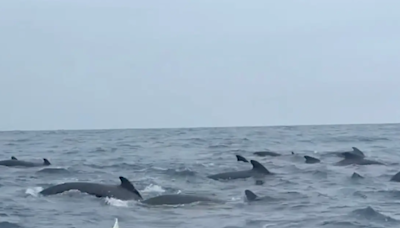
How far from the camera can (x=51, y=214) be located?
14055mm

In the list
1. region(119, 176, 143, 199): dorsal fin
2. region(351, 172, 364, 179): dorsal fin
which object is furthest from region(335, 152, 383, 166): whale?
region(119, 176, 143, 199): dorsal fin

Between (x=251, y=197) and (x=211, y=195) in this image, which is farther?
(x=211, y=195)

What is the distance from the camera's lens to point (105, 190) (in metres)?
16.7

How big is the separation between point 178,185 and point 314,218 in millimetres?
7040

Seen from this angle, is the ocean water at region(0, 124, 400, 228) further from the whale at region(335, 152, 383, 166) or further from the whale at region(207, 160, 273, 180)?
the whale at region(335, 152, 383, 166)

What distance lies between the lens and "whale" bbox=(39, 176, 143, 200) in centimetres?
1611

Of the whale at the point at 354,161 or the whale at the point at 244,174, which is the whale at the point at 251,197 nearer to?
the whale at the point at 244,174

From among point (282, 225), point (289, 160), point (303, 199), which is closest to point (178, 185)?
point (303, 199)

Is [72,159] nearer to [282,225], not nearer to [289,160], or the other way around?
[289,160]

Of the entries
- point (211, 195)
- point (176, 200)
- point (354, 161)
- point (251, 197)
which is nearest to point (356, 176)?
point (354, 161)

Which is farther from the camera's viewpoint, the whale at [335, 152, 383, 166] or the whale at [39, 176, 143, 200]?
the whale at [335, 152, 383, 166]

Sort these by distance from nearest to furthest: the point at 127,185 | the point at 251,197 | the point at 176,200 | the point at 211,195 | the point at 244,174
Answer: the point at 176,200 → the point at 251,197 → the point at 127,185 → the point at 211,195 → the point at 244,174

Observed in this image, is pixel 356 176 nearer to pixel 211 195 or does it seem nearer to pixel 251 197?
pixel 211 195

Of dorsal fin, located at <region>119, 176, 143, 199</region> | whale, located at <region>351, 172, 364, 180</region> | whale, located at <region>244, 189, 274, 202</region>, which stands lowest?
whale, located at <region>244, 189, 274, 202</region>
